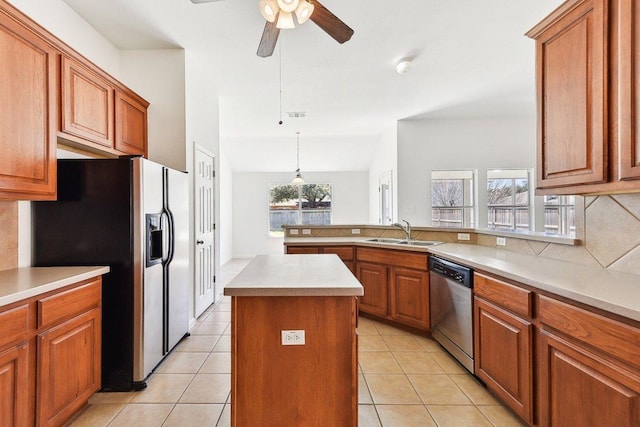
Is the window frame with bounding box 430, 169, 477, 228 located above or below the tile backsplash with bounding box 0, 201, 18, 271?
above

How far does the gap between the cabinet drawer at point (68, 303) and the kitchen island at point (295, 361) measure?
0.98 meters

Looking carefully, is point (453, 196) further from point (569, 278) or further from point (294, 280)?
point (294, 280)

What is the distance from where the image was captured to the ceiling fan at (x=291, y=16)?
5.55ft

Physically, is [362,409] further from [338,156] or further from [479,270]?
[338,156]

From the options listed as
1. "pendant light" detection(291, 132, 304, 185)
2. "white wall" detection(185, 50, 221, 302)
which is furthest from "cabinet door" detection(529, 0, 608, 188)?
"pendant light" detection(291, 132, 304, 185)

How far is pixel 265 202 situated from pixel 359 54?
542cm

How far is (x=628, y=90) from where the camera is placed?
4.27 feet

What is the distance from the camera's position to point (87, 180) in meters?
1.98

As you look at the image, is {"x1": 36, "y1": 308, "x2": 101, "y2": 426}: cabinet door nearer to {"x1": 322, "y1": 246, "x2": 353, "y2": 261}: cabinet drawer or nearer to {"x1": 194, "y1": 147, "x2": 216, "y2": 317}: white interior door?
{"x1": 194, "y1": 147, "x2": 216, "y2": 317}: white interior door

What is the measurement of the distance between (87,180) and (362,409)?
2.37m

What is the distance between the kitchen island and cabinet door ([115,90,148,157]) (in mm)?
1996

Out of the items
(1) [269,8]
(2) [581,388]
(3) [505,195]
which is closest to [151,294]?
(1) [269,8]

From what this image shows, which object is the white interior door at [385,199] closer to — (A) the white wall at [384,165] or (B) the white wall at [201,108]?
(A) the white wall at [384,165]

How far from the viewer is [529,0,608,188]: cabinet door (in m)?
1.42
